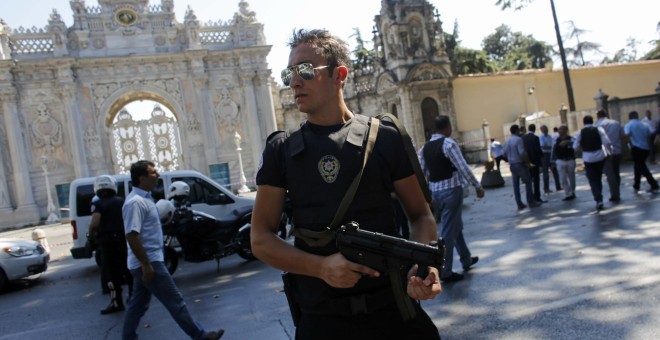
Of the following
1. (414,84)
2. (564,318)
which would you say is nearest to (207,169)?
(414,84)

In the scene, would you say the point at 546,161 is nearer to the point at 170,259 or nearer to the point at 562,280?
the point at 562,280

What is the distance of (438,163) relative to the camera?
6449 millimetres

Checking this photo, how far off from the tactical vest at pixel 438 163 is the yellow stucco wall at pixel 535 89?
23550 millimetres

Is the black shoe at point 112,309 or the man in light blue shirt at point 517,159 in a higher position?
the man in light blue shirt at point 517,159

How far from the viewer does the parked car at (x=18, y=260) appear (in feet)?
30.6

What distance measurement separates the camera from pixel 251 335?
207 inches

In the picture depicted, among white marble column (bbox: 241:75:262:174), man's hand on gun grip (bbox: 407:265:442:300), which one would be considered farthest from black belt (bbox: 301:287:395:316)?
white marble column (bbox: 241:75:262:174)

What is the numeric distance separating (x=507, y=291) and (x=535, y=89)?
90.8ft

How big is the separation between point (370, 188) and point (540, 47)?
61.6 metres

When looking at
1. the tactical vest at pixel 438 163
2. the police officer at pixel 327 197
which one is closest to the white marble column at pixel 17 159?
the tactical vest at pixel 438 163

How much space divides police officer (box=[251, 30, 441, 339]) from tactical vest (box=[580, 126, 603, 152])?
847cm

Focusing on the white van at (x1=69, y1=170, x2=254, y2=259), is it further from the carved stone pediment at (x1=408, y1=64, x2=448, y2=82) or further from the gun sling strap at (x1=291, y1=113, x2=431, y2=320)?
the carved stone pediment at (x1=408, y1=64, x2=448, y2=82)

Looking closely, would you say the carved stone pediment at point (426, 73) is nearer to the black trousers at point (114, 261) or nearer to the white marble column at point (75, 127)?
the white marble column at point (75, 127)

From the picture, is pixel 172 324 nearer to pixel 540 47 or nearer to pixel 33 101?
pixel 33 101
